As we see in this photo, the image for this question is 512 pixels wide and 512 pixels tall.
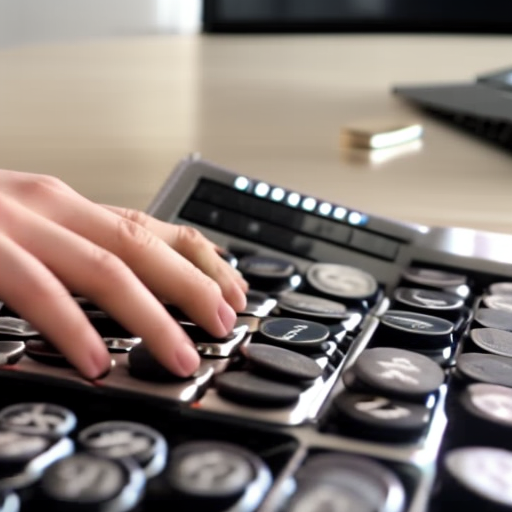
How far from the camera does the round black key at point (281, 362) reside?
1.08 ft

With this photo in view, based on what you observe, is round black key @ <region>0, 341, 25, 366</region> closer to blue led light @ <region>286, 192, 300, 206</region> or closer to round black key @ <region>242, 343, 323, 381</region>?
round black key @ <region>242, 343, 323, 381</region>

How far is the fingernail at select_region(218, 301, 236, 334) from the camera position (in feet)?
1.27

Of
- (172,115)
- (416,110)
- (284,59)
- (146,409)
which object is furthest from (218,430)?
(284,59)

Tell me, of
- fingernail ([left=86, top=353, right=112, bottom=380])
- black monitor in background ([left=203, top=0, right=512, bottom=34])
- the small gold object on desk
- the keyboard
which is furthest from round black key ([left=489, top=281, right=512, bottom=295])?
black monitor in background ([left=203, top=0, right=512, bottom=34])

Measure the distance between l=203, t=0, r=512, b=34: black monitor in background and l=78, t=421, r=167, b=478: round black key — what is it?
951mm

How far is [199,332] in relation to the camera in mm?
385

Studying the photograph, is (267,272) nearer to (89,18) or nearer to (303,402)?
(303,402)

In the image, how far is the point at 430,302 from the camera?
1.37ft

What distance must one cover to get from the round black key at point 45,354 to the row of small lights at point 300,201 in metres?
0.20

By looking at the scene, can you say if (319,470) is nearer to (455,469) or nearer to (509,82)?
(455,469)

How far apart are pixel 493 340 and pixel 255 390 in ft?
0.39

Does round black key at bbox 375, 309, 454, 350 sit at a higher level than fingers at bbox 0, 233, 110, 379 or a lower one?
lower

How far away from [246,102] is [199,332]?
0.60m

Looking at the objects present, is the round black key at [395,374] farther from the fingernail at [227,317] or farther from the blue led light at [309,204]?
the blue led light at [309,204]
